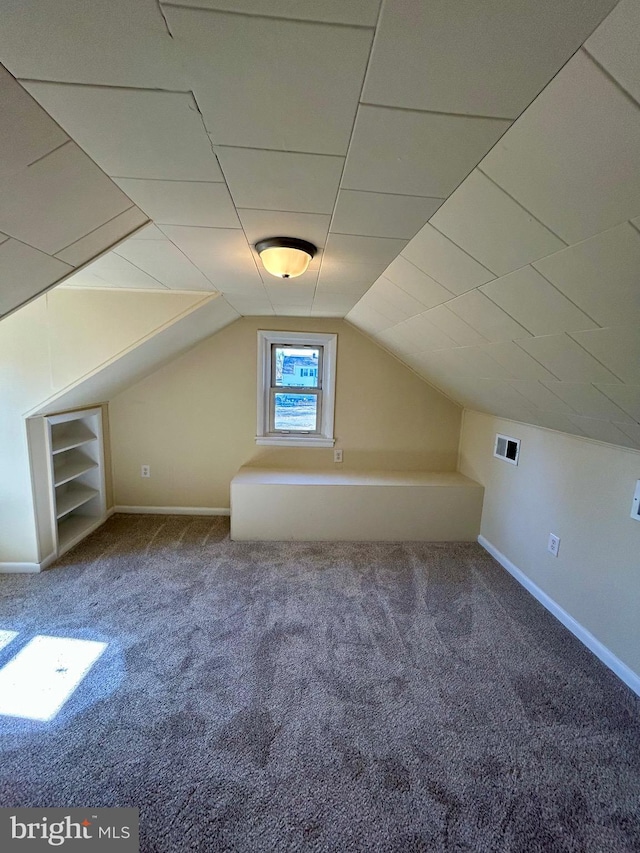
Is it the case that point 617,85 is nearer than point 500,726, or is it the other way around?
point 617,85

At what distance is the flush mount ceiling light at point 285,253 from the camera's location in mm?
1440

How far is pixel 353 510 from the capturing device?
3.17 metres

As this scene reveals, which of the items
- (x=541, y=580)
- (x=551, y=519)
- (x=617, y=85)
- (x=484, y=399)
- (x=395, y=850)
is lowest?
(x=395, y=850)

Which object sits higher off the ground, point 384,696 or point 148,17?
point 148,17

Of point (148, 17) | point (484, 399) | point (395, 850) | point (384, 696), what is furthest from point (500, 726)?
point (148, 17)

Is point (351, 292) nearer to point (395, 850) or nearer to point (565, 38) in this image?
point (565, 38)

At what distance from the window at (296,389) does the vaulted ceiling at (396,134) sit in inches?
76.4

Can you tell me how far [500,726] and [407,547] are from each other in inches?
62.9

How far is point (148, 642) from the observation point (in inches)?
76.5

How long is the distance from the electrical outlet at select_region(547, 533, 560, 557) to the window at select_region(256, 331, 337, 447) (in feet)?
6.53

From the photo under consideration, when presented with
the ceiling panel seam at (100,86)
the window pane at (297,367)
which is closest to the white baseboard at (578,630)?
the window pane at (297,367)

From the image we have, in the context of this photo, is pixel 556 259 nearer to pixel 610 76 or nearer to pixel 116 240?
Answer: pixel 610 76

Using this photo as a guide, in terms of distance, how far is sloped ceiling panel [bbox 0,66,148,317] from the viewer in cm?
77

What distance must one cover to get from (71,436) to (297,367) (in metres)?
2.13
